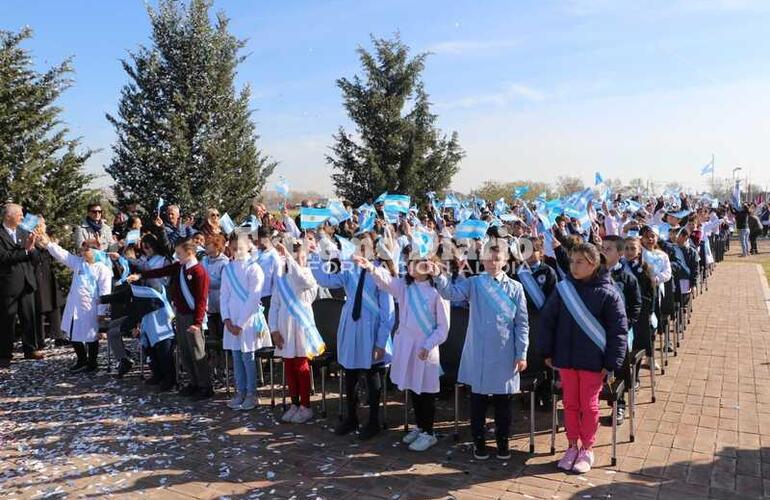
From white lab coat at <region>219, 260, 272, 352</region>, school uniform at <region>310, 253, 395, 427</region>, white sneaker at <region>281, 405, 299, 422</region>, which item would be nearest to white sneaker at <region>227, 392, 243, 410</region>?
white lab coat at <region>219, 260, 272, 352</region>

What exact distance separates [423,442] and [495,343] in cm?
124

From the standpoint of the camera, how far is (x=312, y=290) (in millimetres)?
6516

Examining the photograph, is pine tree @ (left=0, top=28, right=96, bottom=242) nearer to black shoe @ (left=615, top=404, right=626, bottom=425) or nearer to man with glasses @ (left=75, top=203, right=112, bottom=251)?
man with glasses @ (left=75, top=203, right=112, bottom=251)

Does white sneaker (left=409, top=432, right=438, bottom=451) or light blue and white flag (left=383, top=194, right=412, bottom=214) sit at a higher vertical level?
light blue and white flag (left=383, top=194, right=412, bottom=214)

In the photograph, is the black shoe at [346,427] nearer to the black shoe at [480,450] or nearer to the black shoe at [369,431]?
the black shoe at [369,431]

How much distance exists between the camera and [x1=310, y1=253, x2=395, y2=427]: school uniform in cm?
588

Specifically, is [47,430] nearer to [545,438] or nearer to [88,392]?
[88,392]

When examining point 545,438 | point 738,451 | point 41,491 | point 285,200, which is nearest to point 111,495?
point 41,491

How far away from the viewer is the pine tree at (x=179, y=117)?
1554cm

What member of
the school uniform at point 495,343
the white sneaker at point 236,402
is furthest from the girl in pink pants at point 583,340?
the white sneaker at point 236,402

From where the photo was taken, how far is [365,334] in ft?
19.3

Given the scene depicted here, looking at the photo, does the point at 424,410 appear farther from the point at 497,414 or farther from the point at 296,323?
the point at 296,323

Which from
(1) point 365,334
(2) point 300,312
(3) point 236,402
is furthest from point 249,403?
(1) point 365,334

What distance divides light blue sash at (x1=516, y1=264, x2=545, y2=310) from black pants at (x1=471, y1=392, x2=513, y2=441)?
126 centimetres
